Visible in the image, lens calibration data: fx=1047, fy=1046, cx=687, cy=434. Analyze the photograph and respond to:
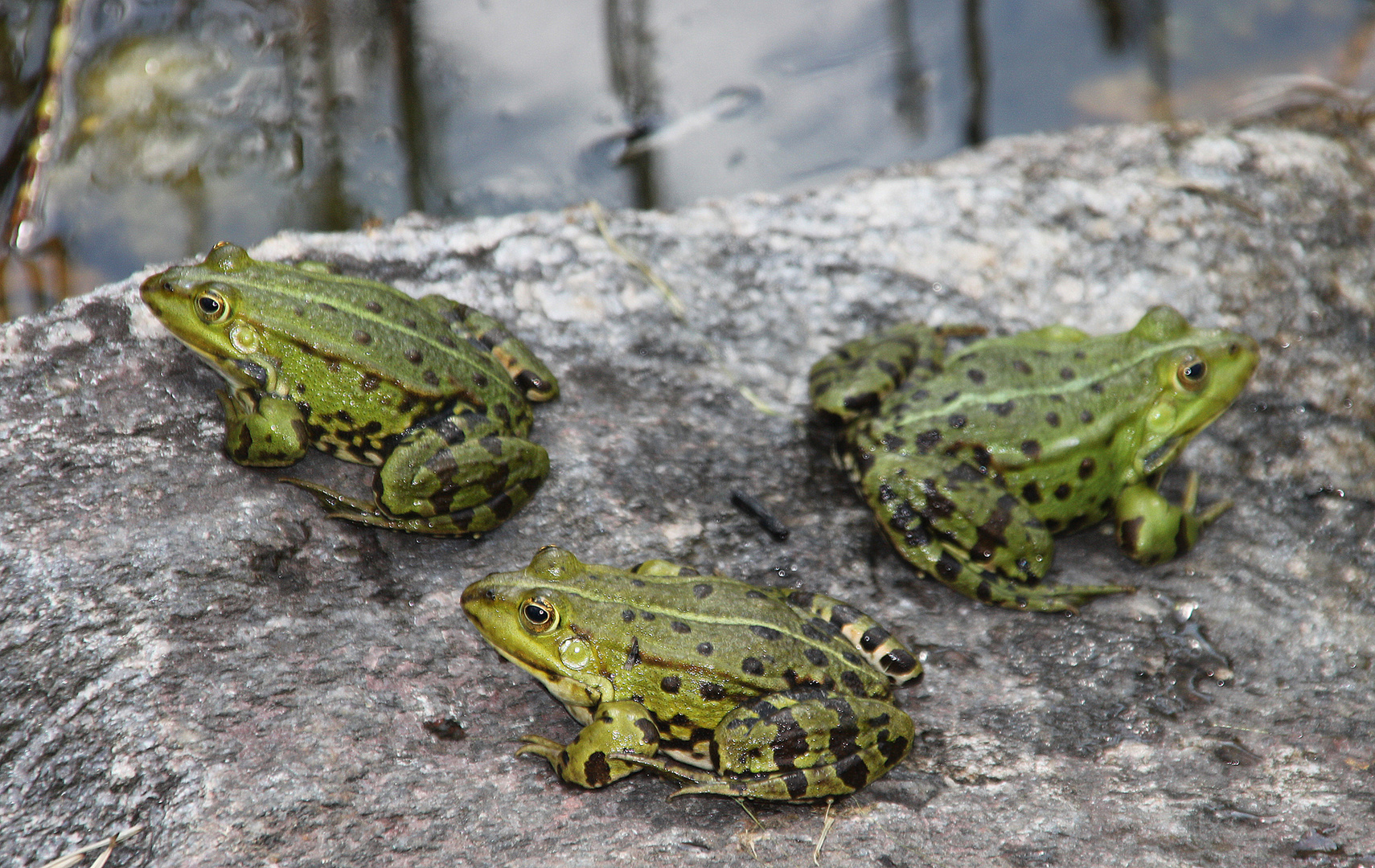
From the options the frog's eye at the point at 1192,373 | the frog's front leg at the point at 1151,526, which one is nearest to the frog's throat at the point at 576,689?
the frog's front leg at the point at 1151,526

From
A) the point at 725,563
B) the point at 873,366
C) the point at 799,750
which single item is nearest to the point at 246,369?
the point at 725,563

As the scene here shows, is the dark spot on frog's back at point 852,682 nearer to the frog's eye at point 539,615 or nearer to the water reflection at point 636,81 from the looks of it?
the frog's eye at point 539,615

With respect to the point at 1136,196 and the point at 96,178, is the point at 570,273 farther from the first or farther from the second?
the point at 96,178

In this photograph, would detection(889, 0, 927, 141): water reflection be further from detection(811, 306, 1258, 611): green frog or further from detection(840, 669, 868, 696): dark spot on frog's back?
detection(840, 669, 868, 696): dark spot on frog's back

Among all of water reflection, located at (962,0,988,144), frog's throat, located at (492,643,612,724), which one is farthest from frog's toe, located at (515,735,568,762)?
water reflection, located at (962,0,988,144)

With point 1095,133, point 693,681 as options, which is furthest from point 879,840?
point 1095,133

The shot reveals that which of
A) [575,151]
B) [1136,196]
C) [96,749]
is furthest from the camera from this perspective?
[575,151]
